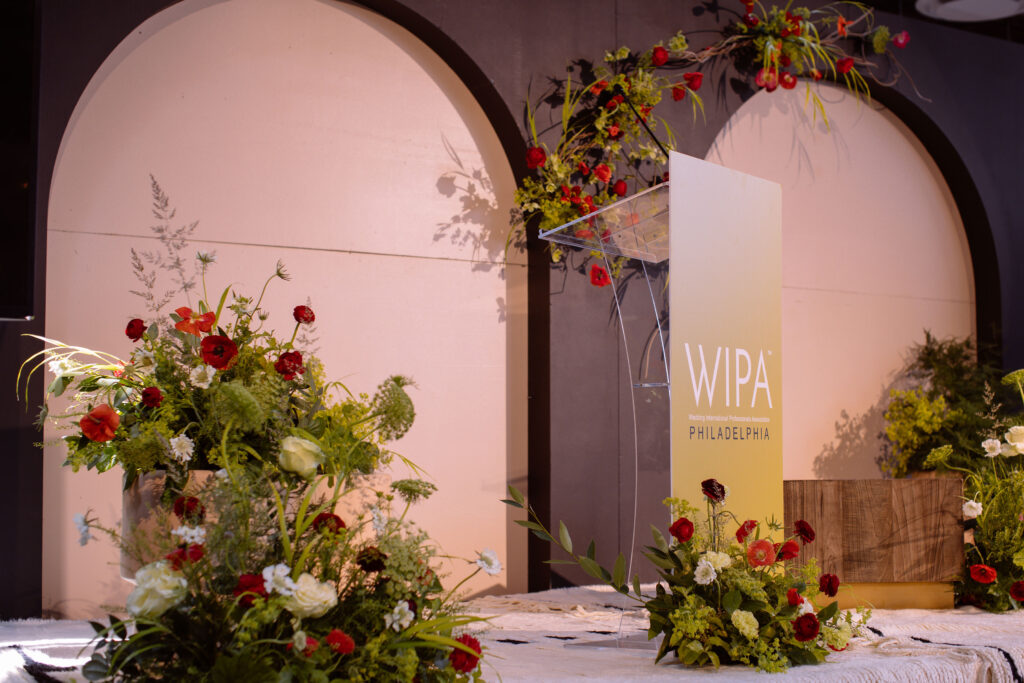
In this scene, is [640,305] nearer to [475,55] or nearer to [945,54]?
[475,55]

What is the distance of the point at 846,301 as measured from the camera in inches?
176

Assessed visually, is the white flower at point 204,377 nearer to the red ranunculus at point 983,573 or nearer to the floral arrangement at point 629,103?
the floral arrangement at point 629,103

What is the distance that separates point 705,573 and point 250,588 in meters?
1.02

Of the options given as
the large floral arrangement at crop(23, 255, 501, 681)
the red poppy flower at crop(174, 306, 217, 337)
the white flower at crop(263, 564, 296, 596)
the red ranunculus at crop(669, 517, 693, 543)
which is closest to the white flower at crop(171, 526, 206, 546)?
the large floral arrangement at crop(23, 255, 501, 681)

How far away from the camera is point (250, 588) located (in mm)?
1296

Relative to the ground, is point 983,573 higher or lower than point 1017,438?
lower

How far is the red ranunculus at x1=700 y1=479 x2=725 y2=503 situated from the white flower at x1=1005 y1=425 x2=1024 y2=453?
1526mm

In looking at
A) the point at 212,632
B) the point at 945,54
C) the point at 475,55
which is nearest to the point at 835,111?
the point at 945,54

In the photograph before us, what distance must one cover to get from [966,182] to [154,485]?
439 cm

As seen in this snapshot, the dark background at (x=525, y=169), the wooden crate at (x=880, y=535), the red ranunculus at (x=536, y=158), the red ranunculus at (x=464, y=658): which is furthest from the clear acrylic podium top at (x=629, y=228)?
the red ranunculus at (x=464, y=658)

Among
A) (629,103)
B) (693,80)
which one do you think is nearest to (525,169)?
(629,103)

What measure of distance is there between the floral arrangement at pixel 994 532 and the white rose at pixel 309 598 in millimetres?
2251

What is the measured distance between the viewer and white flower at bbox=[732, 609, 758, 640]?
1.91 metres

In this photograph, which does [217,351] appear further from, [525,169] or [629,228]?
[525,169]
